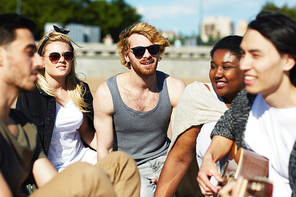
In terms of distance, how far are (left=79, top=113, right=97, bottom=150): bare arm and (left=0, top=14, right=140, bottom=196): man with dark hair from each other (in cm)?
179

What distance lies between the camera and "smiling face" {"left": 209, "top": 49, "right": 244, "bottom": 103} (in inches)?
147

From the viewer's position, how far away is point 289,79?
2605mm

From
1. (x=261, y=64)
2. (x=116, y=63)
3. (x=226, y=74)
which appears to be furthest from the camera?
(x=116, y=63)

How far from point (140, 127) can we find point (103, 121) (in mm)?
436

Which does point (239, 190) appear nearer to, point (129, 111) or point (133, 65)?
point (129, 111)

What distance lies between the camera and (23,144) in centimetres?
236

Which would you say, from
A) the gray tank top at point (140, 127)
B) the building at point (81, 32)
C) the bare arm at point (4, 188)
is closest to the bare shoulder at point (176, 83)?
the gray tank top at point (140, 127)

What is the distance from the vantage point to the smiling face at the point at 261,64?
2486mm

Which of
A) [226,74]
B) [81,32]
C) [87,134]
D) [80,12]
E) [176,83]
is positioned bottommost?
[87,134]

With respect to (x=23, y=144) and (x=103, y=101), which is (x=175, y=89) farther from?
(x=23, y=144)

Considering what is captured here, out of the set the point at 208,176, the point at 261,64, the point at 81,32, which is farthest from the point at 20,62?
the point at 81,32

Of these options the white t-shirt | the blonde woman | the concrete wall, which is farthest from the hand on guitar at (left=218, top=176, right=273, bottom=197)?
the concrete wall

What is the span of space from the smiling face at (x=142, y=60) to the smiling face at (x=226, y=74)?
0.86m

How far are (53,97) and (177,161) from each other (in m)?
1.55
